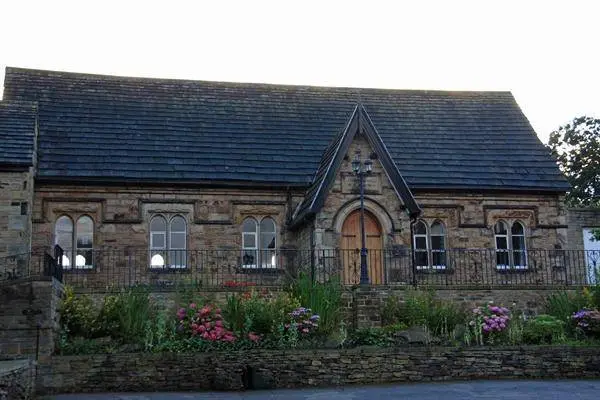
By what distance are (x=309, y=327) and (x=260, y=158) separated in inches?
391

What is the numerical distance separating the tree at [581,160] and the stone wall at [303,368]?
28709 millimetres

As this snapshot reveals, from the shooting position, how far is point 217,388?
657 inches

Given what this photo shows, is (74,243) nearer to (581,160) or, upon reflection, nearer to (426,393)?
(426,393)

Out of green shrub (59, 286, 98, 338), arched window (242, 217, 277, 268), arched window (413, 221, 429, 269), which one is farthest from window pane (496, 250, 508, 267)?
green shrub (59, 286, 98, 338)

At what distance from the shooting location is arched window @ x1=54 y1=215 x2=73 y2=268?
973 inches

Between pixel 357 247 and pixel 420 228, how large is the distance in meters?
3.89

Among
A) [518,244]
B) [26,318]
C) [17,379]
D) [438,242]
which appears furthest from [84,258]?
[518,244]

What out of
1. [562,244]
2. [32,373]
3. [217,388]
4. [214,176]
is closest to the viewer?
[32,373]

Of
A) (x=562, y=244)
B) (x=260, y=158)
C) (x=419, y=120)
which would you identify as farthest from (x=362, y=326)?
(x=419, y=120)

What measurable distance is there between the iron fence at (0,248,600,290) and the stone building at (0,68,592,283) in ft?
0.24

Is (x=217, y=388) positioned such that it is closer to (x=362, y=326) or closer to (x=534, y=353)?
(x=362, y=326)

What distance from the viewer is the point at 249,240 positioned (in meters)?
26.2

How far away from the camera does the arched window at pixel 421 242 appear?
2675 centimetres

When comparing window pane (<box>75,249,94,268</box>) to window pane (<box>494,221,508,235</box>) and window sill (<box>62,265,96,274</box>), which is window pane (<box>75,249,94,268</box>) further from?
window pane (<box>494,221,508,235</box>)
